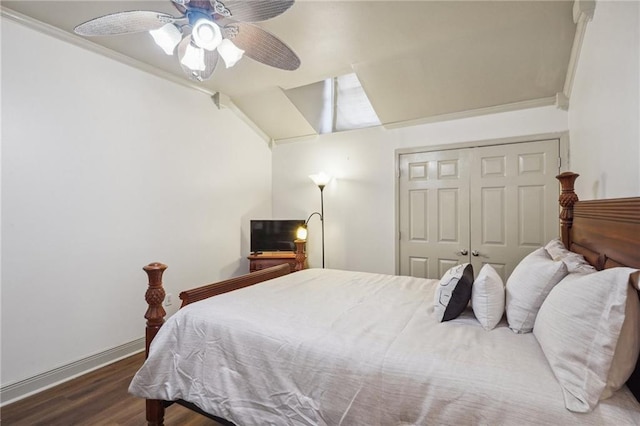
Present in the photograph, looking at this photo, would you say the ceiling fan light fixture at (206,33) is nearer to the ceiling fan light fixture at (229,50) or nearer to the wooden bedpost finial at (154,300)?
the ceiling fan light fixture at (229,50)

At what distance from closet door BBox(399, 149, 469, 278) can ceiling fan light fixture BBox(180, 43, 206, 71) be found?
97.4 inches

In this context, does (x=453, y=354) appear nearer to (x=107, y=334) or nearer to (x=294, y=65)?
(x=294, y=65)

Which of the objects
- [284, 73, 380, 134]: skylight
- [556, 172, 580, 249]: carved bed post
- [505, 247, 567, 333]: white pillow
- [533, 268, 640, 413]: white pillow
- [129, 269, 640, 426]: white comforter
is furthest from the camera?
[284, 73, 380, 134]: skylight

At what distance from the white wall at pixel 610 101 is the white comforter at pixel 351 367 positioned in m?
0.97

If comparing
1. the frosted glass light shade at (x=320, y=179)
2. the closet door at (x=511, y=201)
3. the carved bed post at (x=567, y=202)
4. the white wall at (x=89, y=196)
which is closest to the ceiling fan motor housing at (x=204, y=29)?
the white wall at (x=89, y=196)

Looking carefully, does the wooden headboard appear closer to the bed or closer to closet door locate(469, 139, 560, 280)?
the bed

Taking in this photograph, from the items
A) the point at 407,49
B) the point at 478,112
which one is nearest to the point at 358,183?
the point at 478,112

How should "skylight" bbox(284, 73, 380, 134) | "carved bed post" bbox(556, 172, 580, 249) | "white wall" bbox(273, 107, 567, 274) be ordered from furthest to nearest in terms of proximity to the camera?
"skylight" bbox(284, 73, 380, 134), "white wall" bbox(273, 107, 567, 274), "carved bed post" bbox(556, 172, 580, 249)

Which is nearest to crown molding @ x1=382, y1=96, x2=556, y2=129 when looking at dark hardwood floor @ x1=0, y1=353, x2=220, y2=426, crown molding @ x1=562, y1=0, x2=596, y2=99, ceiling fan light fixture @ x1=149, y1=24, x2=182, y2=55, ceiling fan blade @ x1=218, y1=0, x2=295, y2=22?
crown molding @ x1=562, y1=0, x2=596, y2=99

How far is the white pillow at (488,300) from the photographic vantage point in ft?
4.52

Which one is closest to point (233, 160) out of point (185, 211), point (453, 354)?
point (185, 211)

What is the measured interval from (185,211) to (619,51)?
11.2 feet

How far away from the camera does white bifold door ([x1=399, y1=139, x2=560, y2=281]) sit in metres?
2.90

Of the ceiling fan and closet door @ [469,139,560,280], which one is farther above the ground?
the ceiling fan
